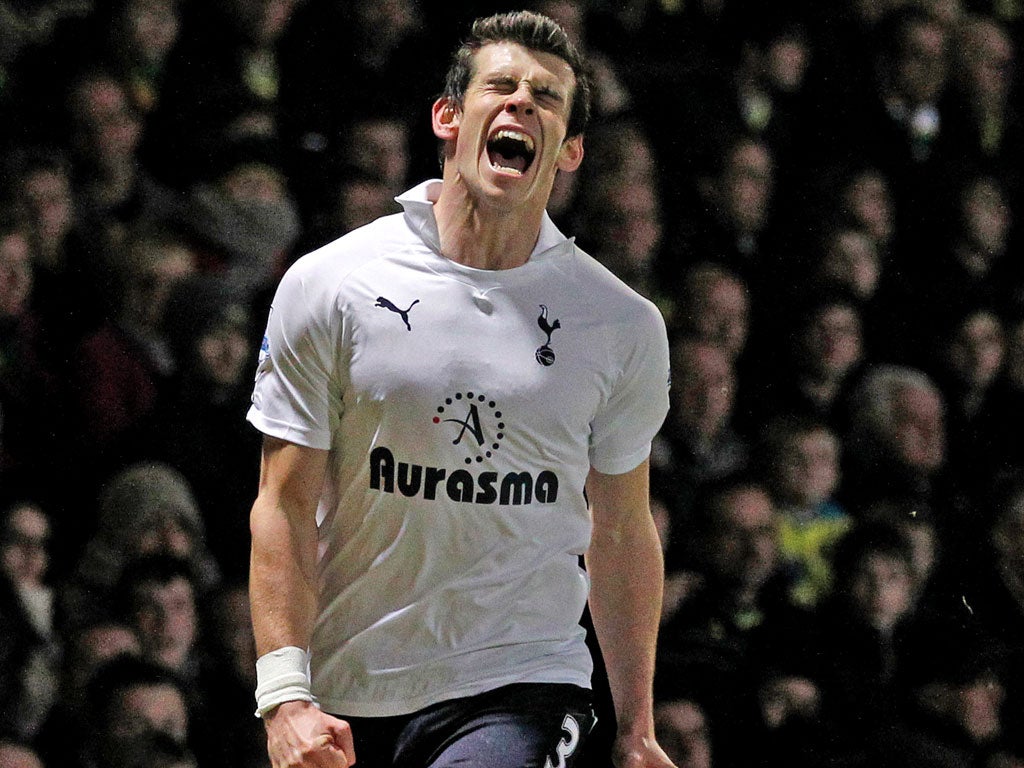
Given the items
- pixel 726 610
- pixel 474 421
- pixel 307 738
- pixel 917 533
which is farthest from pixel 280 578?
pixel 917 533

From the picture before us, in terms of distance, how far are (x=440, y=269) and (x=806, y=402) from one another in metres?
2.37

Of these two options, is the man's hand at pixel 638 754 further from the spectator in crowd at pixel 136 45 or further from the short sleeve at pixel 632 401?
the spectator in crowd at pixel 136 45

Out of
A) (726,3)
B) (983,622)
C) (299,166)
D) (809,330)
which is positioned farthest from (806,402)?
(299,166)

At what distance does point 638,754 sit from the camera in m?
2.66

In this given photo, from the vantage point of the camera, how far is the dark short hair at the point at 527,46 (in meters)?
2.77

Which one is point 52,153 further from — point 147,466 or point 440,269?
point 440,269

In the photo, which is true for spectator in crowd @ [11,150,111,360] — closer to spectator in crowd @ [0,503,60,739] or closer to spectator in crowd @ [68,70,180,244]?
spectator in crowd @ [68,70,180,244]

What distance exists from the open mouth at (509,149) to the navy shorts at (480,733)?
86 centimetres

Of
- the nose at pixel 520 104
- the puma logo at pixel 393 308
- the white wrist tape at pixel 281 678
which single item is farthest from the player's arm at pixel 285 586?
the nose at pixel 520 104

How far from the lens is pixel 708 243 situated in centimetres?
477

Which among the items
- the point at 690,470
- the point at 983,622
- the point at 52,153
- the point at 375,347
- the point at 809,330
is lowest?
the point at 983,622

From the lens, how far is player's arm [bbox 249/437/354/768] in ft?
7.89

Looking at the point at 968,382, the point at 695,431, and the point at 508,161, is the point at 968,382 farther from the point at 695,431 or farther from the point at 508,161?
the point at 508,161

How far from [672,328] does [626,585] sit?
2.00 metres
